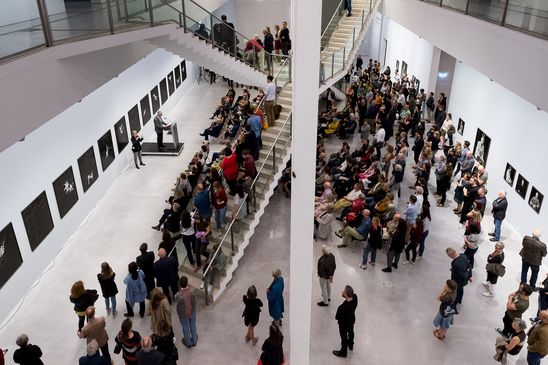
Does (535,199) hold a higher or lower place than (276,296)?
higher

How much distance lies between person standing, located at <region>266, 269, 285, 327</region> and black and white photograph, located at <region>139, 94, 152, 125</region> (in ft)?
33.7

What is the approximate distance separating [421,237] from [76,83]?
7.49m

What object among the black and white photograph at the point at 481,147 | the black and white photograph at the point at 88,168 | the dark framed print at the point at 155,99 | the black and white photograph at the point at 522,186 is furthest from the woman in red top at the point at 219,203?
the dark framed print at the point at 155,99

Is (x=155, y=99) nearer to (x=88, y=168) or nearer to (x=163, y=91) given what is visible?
(x=163, y=91)

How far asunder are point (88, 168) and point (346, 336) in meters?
8.17

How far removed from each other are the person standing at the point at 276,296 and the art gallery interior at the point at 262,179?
0.78ft

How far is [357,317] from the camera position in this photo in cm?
907

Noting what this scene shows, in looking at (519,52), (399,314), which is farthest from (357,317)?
(519,52)

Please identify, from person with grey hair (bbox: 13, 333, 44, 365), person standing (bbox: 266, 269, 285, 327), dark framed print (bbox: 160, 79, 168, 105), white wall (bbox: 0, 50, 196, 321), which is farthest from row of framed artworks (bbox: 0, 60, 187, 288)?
person standing (bbox: 266, 269, 285, 327)

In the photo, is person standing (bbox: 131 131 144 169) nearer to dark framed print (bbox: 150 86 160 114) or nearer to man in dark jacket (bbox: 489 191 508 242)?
dark framed print (bbox: 150 86 160 114)

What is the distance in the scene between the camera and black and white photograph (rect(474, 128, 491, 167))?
538 inches

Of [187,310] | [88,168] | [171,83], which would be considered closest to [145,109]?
[171,83]

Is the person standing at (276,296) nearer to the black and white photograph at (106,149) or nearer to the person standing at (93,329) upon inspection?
the person standing at (93,329)

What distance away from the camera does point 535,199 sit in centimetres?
1060
